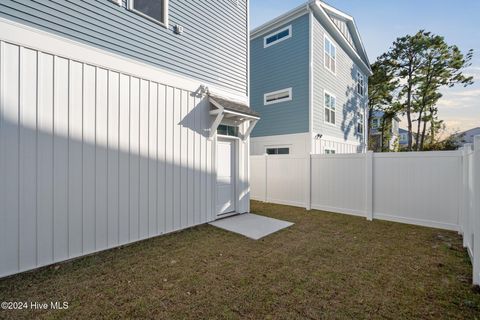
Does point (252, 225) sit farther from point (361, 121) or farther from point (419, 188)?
point (361, 121)

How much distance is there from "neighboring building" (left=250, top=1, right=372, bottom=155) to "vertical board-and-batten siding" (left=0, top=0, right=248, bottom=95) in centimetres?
395

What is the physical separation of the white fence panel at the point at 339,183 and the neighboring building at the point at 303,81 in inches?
92.4

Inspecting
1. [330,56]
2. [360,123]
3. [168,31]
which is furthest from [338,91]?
[168,31]

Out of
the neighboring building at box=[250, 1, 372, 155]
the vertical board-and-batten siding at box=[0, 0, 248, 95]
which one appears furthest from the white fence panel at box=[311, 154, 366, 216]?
the vertical board-and-batten siding at box=[0, 0, 248, 95]

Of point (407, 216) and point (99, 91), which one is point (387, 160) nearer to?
point (407, 216)

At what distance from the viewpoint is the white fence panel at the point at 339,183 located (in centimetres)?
661

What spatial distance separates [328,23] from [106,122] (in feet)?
37.1

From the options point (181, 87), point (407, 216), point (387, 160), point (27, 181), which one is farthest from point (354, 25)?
point (27, 181)

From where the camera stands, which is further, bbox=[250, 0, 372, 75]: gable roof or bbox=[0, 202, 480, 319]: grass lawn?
bbox=[250, 0, 372, 75]: gable roof

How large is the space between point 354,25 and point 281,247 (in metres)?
14.4

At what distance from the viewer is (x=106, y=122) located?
13.0ft

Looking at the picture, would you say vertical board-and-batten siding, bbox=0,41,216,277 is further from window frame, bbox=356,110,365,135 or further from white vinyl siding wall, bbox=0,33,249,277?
window frame, bbox=356,110,365,135

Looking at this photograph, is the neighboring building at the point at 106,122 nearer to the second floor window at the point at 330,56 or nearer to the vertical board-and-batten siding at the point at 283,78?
the vertical board-and-batten siding at the point at 283,78

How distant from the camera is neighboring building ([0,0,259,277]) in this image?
3135 mm
